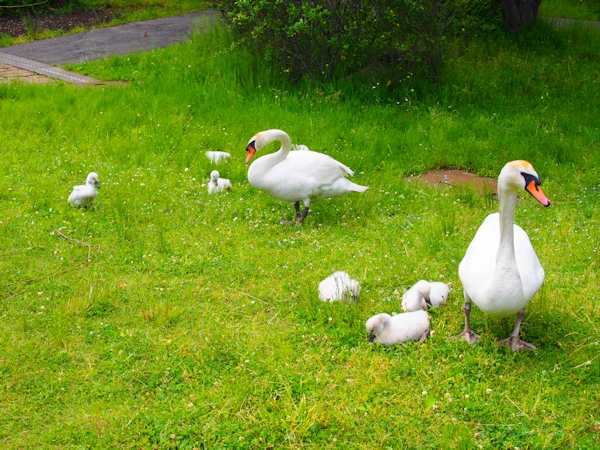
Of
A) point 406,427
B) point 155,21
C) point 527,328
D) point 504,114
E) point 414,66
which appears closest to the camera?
point 406,427

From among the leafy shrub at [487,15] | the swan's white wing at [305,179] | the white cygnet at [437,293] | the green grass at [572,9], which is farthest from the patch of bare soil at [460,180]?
the green grass at [572,9]

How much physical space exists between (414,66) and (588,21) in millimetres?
6814

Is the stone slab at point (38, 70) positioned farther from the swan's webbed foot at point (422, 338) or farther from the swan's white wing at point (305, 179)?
the swan's webbed foot at point (422, 338)

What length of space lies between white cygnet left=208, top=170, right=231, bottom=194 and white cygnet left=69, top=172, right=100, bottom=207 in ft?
3.81

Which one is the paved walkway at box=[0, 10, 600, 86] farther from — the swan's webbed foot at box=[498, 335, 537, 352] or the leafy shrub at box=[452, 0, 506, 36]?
the swan's webbed foot at box=[498, 335, 537, 352]

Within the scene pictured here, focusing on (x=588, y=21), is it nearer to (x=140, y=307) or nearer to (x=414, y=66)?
(x=414, y=66)

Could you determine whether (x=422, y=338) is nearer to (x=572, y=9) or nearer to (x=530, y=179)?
(x=530, y=179)

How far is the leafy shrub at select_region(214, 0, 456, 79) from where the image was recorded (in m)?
9.27

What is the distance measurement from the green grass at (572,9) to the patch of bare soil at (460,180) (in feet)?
29.5

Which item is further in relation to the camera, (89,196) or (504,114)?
(504,114)

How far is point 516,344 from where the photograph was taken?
4441mm

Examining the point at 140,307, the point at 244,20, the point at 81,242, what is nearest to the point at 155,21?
the point at 244,20

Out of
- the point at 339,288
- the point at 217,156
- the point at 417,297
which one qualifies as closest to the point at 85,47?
the point at 217,156

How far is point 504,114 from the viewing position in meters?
9.22
